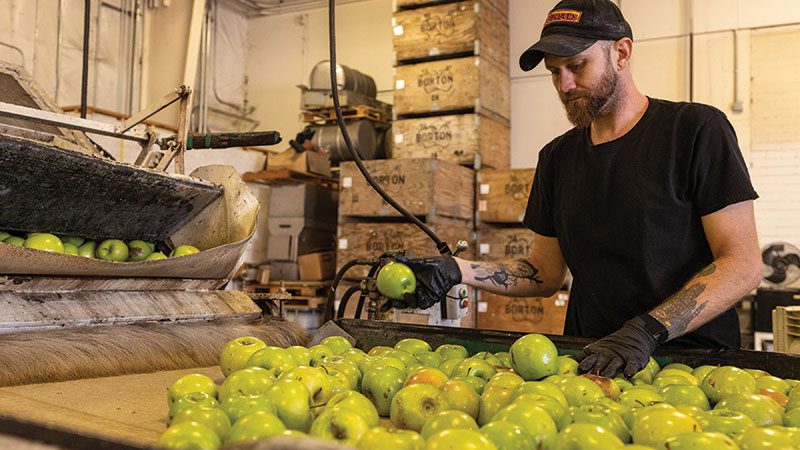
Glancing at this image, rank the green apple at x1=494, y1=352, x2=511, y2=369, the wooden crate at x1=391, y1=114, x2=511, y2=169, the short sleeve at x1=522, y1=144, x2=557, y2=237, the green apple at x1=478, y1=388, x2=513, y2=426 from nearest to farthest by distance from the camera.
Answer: the green apple at x1=478, y1=388, x2=513, y2=426, the green apple at x1=494, y1=352, x2=511, y2=369, the short sleeve at x1=522, y1=144, x2=557, y2=237, the wooden crate at x1=391, y1=114, x2=511, y2=169

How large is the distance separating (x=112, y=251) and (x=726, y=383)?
2264 mm

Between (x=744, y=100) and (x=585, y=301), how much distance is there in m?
5.69

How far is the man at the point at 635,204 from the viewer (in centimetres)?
216

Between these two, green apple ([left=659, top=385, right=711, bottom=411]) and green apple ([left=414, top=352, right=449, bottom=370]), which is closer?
green apple ([left=659, top=385, right=711, bottom=411])

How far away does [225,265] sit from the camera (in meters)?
2.84

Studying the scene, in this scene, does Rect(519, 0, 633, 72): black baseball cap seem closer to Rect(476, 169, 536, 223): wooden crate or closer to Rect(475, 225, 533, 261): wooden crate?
Rect(476, 169, 536, 223): wooden crate

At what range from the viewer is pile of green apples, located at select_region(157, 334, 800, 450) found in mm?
1134

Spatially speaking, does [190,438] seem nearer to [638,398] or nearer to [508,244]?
[638,398]

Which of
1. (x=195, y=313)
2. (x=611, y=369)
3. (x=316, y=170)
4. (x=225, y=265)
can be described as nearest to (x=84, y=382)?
(x=195, y=313)

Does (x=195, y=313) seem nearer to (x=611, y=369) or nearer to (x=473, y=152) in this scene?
(x=611, y=369)

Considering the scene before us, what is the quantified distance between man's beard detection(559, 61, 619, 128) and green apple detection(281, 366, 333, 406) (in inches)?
53.4

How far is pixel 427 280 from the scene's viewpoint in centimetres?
235

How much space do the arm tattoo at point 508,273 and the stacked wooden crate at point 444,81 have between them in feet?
14.7

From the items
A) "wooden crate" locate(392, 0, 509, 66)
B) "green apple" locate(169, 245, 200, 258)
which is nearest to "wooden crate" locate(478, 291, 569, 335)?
"wooden crate" locate(392, 0, 509, 66)
